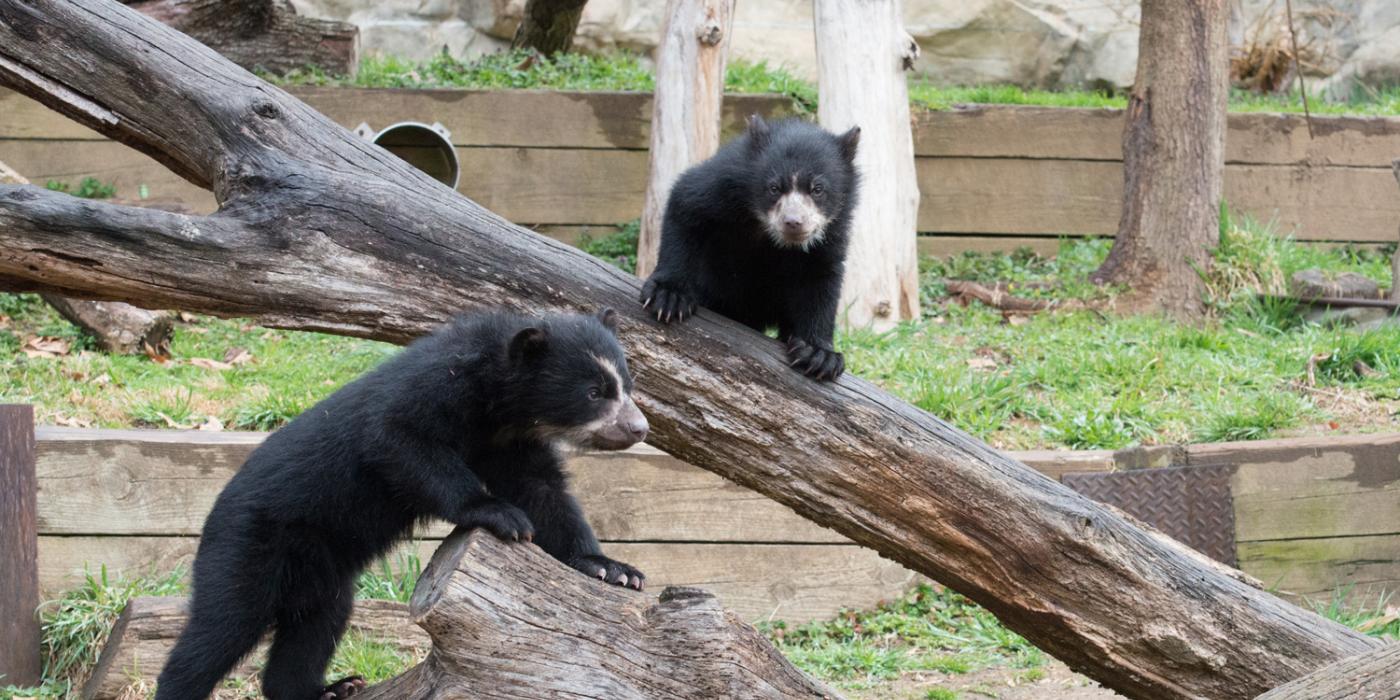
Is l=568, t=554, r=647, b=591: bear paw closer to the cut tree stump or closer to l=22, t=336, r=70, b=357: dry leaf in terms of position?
the cut tree stump

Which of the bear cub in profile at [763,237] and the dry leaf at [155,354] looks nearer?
the bear cub in profile at [763,237]

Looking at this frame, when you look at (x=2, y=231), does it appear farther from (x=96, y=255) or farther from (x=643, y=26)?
(x=643, y=26)

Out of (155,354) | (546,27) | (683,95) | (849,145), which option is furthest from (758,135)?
(546,27)

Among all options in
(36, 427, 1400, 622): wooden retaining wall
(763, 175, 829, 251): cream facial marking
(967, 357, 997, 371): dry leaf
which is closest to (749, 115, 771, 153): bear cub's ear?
(763, 175, 829, 251): cream facial marking

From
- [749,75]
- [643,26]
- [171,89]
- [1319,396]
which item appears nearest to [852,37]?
[749,75]

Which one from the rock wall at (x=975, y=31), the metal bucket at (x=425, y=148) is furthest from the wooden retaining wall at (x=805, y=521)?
the rock wall at (x=975, y=31)

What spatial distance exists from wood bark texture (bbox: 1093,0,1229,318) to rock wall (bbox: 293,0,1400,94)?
565cm

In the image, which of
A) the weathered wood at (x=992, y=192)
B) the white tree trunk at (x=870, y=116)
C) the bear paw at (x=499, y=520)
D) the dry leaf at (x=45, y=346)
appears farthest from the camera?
the weathered wood at (x=992, y=192)

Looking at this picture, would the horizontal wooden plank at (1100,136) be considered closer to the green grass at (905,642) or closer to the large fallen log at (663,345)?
the green grass at (905,642)

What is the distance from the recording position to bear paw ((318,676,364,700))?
382 cm

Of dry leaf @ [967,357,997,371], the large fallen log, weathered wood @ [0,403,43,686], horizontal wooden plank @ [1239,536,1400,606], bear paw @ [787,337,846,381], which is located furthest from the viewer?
dry leaf @ [967,357,997,371]

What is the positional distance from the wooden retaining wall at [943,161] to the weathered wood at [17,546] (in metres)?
3.82

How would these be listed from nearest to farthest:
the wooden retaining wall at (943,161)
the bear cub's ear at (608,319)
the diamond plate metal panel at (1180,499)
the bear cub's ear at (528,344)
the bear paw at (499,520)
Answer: the bear paw at (499,520)
the bear cub's ear at (528,344)
the bear cub's ear at (608,319)
the diamond plate metal panel at (1180,499)
the wooden retaining wall at (943,161)

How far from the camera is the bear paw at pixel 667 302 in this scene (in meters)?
4.08
